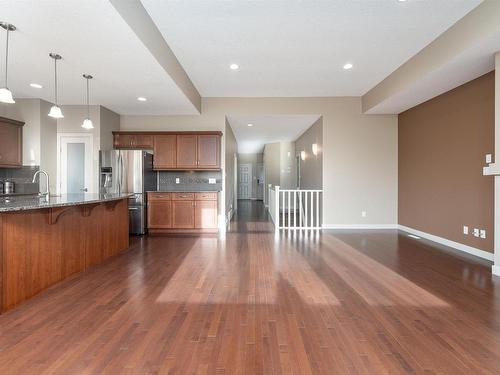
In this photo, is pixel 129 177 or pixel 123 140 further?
pixel 123 140

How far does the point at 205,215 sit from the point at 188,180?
1.11 metres

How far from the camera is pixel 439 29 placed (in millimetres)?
3439

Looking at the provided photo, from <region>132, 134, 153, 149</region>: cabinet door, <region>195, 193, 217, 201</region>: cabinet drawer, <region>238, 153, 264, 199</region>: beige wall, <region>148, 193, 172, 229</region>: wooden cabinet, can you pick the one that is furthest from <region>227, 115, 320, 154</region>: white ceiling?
<region>238, 153, 264, 199</region>: beige wall

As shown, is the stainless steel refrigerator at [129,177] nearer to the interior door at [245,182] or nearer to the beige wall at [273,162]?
the beige wall at [273,162]

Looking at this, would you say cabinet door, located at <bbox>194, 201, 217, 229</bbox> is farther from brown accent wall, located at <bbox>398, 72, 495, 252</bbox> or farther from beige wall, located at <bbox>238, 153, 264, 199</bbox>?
beige wall, located at <bbox>238, 153, 264, 199</bbox>

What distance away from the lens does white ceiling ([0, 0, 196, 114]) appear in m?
2.44

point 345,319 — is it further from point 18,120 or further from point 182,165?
point 18,120

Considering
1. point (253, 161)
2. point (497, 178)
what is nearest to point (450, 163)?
point (497, 178)

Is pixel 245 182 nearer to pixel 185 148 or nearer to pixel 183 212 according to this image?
pixel 185 148

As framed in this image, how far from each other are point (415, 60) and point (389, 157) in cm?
248

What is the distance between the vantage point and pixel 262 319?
214 centimetres

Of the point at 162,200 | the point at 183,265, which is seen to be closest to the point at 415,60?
the point at 183,265

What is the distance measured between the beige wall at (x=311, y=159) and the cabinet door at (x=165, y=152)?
11.0 ft

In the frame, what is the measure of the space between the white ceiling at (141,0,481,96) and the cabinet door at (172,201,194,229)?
2.44 metres
